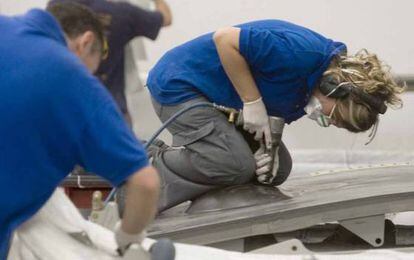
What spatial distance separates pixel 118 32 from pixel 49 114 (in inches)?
14.1

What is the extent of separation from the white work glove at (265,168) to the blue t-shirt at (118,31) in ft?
2.17

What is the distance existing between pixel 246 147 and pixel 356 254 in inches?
21.9

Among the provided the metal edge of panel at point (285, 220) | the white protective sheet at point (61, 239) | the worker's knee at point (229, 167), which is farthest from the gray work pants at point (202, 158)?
the white protective sheet at point (61, 239)

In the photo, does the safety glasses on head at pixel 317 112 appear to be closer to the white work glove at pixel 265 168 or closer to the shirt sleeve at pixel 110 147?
the white work glove at pixel 265 168

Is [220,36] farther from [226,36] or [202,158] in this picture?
[202,158]

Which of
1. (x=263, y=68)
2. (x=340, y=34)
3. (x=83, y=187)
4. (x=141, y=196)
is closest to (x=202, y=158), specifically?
(x=263, y=68)

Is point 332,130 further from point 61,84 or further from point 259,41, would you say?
point 61,84

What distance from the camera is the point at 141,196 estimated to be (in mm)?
1202

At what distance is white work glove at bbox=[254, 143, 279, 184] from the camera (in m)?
2.12

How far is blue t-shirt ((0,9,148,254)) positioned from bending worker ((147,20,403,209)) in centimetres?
83

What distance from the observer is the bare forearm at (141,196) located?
3.91 ft

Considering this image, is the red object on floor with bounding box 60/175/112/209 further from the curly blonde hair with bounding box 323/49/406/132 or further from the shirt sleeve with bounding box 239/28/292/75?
the curly blonde hair with bounding box 323/49/406/132

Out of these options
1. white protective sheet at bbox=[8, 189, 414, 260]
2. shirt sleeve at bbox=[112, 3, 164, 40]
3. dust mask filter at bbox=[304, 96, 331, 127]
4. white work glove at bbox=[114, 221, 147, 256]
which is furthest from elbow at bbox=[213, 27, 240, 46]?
white work glove at bbox=[114, 221, 147, 256]

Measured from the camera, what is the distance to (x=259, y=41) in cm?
197
